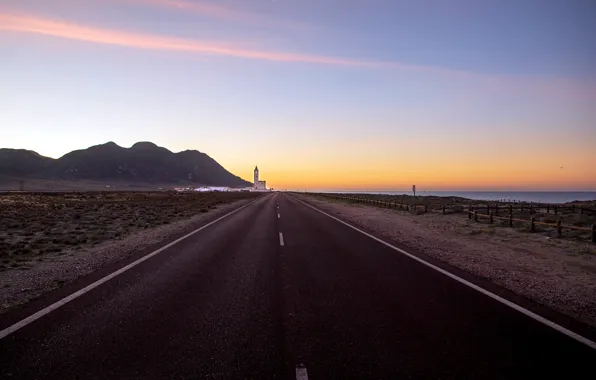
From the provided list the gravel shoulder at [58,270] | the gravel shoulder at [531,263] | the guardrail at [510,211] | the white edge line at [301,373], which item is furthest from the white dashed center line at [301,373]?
the guardrail at [510,211]

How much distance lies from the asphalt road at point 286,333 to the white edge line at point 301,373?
8cm

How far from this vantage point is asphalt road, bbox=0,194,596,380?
392 cm

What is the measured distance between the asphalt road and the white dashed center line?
0.27 ft

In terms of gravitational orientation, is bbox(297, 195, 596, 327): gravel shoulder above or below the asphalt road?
below

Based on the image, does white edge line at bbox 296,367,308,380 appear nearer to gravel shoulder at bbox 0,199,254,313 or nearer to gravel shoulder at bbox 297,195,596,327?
gravel shoulder at bbox 297,195,596,327

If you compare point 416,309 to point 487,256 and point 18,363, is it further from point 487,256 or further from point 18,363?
point 487,256

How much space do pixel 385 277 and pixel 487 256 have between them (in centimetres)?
523

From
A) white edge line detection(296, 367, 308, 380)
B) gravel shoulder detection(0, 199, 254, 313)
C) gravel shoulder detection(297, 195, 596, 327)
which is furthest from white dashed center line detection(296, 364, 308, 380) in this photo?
gravel shoulder detection(0, 199, 254, 313)

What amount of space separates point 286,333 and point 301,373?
1.10 meters

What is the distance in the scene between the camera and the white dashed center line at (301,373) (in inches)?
145

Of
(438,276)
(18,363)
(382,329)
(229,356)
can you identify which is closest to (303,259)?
(438,276)

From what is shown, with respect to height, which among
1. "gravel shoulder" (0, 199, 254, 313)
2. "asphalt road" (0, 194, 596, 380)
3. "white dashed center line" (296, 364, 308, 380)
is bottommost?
"gravel shoulder" (0, 199, 254, 313)

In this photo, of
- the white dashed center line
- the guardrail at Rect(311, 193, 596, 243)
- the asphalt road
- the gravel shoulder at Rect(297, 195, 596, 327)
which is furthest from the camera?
the guardrail at Rect(311, 193, 596, 243)

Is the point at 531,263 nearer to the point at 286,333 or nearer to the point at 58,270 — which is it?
the point at 286,333
